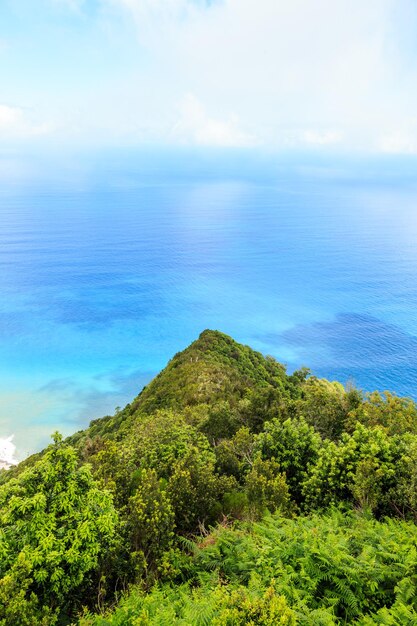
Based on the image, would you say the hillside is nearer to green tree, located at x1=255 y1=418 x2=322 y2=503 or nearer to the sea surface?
green tree, located at x1=255 y1=418 x2=322 y2=503

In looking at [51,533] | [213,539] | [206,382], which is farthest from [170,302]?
[51,533]

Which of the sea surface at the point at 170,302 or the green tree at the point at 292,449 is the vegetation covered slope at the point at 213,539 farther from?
the sea surface at the point at 170,302

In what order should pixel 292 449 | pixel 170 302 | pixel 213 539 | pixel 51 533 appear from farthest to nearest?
pixel 170 302
pixel 292 449
pixel 213 539
pixel 51 533

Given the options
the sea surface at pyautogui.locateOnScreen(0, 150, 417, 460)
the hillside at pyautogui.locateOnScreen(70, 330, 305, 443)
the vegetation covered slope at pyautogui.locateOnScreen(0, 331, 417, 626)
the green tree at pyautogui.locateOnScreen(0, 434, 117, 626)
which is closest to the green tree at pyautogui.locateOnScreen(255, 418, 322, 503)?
the vegetation covered slope at pyautogui.locateOnScreen(0, 331, 417, 626)

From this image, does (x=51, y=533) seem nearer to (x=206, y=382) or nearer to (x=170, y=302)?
(x=206, y=382)

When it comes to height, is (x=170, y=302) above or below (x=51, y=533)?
above

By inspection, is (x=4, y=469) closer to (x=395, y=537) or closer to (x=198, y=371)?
(x=198, y=371)

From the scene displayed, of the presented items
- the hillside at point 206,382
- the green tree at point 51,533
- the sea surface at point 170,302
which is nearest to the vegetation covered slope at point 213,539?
the green tree at point 51,533

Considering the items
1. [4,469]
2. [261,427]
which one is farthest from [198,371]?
[4,469]
